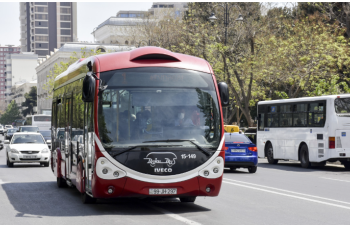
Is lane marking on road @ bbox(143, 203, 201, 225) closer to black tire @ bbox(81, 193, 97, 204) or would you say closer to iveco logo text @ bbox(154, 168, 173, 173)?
iveco logo text @ bbox(154, 168, 173, 173)

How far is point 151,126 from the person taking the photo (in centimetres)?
998

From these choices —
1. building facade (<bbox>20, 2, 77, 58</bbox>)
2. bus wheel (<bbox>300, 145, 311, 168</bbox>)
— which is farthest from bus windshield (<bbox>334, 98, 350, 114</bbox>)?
building facade (<bbox>20, 2, 77, 58</bbox>)

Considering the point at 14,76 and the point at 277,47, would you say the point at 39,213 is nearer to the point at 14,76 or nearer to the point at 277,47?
the point at 277,47

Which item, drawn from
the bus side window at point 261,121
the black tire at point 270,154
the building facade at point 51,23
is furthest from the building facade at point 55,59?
the building facade at point 51,23

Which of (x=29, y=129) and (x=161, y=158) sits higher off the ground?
(x=161, y=158)

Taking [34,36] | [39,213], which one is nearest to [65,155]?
[39,213]

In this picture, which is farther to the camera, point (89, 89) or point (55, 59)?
point (55, 59)

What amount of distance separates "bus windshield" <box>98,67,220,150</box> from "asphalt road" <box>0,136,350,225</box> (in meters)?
1.25

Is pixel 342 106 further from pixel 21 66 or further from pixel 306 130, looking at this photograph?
pixel 21 66

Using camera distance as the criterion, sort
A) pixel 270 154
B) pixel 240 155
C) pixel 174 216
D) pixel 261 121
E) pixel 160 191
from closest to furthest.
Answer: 1. pixel 174 216
2. pixel 160 191
3. pixel 240 155
4. pixel 270 154
5. pixel 261 121

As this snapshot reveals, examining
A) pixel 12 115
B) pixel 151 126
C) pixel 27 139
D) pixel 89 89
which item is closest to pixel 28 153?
pixel 27 139

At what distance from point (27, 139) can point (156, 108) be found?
16.2 m

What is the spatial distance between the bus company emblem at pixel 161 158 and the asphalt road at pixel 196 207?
89 centimetres

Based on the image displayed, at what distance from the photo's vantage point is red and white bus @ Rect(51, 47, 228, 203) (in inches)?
384
